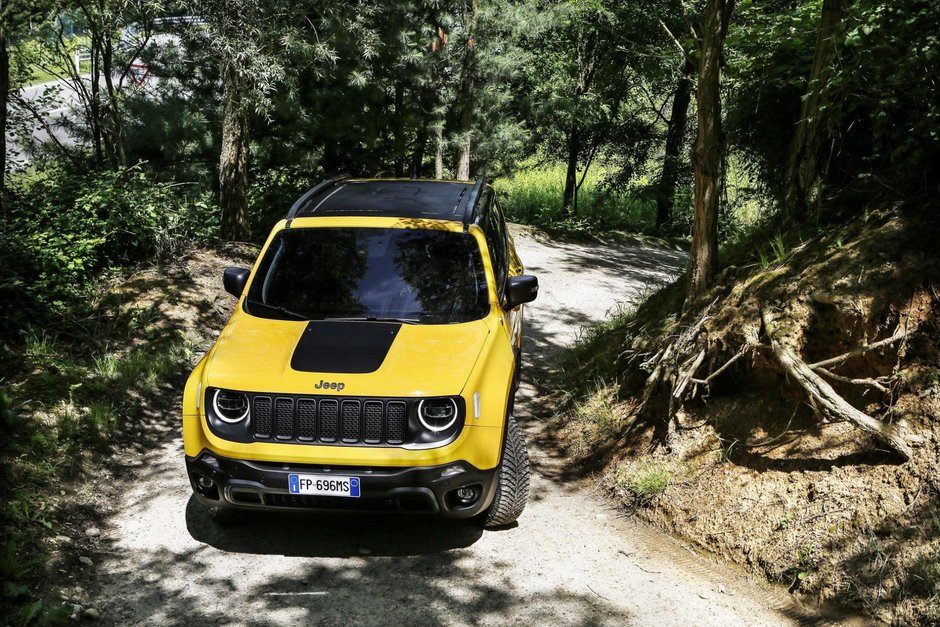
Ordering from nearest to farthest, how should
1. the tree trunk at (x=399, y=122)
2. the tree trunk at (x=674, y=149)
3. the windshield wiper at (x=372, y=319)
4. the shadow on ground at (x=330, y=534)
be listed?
1. the shadow on ground at (x=330, y=534)
2. the windshield wiper at (x=372, y=319)
3. the tree trunk at (x=399, y=122)
4. the tree trunk at (x=674, y=149)

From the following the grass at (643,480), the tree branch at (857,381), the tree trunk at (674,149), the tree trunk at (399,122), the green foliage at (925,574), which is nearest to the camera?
the green foliage at (925,574)

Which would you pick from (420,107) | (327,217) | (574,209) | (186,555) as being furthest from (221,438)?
(574,209)

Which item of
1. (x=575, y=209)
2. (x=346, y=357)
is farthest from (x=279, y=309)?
(x=575, y=209)

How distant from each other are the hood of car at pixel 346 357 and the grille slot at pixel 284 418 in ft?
0.22

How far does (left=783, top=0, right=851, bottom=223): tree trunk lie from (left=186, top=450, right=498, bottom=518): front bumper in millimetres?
3845

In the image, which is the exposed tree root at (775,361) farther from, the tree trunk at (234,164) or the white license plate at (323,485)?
the tree trunk at (234,164)

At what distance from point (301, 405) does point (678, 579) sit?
7.90 feet

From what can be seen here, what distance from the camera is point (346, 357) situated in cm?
485

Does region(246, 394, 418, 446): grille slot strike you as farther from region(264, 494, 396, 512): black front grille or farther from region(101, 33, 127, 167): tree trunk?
region(101, 33, 127, 167): tree trunk

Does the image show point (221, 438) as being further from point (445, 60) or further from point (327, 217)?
point (445, 60)

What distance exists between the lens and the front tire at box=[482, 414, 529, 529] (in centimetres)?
517

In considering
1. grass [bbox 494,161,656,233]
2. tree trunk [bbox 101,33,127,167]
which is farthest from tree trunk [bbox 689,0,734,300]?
grass [bbox 494,161,656,233]

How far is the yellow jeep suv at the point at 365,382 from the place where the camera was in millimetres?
4562

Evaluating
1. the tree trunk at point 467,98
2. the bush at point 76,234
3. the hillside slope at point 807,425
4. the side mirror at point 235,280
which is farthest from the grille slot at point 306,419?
the tree trunk at point 467,98
